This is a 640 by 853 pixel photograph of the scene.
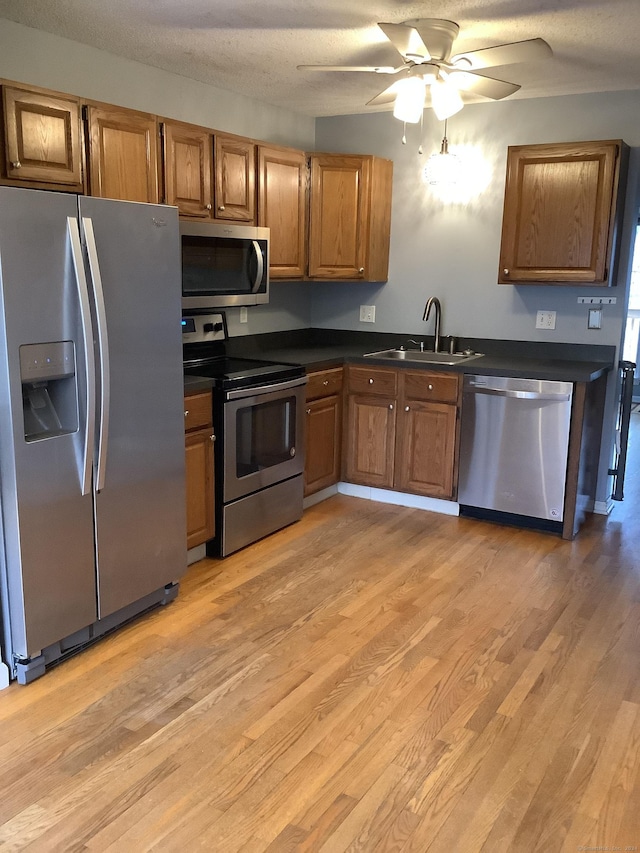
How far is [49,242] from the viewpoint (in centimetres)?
236

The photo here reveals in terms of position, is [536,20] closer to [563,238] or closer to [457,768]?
[563,238]

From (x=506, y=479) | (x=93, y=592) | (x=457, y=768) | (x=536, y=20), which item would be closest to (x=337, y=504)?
(x=506, y=479)

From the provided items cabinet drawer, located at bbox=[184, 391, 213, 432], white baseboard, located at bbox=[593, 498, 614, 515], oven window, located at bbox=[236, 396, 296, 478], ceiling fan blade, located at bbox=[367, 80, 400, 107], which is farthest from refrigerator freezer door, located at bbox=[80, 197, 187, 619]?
white baseboard, located at bbox=[593, 498, 614, 515]

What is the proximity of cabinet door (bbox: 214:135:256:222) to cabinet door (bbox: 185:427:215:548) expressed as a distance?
1.25 m

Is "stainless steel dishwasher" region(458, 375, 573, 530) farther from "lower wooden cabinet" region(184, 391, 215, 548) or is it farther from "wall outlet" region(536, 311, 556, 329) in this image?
"lower wooden cabinet" region(184, 391, 215, 548)

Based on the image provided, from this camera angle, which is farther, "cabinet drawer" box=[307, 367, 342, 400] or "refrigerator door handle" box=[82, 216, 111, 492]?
"cabinet drawer" box=[307, 367, 342, 400]

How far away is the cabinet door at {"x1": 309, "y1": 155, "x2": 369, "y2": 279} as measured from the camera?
4.49 meters

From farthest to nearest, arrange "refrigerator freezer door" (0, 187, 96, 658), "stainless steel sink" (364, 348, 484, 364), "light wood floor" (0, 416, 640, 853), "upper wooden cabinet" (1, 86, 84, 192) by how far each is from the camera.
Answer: "stainless steel sink" (364, 348, 484, 364)
"upper wooden cabinet" (1, 86, 84, 192)
"refrigerator freezer door" (0, 187, 96, 658)
"light wood floor" (0, 416, 640, 853)

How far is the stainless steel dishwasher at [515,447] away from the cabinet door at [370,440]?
0.46 m

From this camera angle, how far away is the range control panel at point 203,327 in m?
3.97

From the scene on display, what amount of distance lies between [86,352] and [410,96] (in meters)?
1.73

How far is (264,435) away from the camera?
149 inches

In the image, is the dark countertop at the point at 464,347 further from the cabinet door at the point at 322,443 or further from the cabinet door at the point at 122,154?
the cabinet door at the point at 122,154

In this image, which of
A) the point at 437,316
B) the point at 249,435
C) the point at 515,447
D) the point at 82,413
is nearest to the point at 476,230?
the point at 437,316
